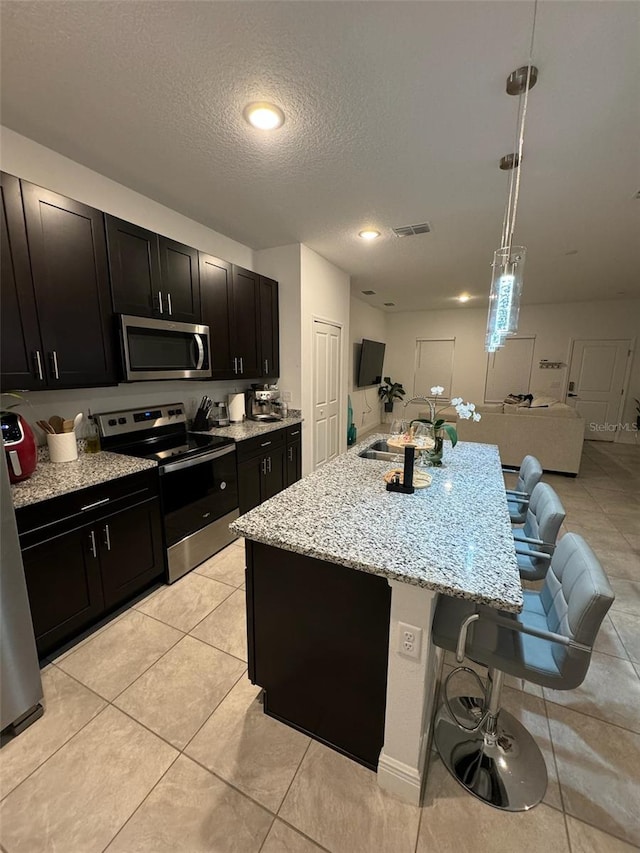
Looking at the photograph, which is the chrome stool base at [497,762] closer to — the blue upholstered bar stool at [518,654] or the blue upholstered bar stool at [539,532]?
the blue upholstered bar stool at [518,654]

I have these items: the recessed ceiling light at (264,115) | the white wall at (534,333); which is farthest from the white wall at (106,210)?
the white wall at (534,333)

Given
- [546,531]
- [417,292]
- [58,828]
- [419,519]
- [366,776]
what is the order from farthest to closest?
1. [417,292]
2. [546,531]
3. [419,519]
4. [366,776]
5. [58,828]

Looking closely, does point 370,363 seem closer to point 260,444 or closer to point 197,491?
point 260,444

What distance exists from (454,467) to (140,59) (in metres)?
2.55

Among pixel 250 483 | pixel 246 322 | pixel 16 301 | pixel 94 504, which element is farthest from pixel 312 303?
pixel 94 504

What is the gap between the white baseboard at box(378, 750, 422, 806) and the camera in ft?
3.86

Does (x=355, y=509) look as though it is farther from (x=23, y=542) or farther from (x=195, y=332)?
(x=195, y=332)

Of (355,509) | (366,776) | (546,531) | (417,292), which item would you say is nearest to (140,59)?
(355,509)

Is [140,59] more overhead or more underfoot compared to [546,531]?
more overhead

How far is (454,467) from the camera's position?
215 centimetres

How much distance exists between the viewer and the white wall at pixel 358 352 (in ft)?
21.2

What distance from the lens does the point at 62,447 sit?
2023 mm

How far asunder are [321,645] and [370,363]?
244 inches

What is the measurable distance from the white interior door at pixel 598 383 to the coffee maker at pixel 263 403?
255 inches
